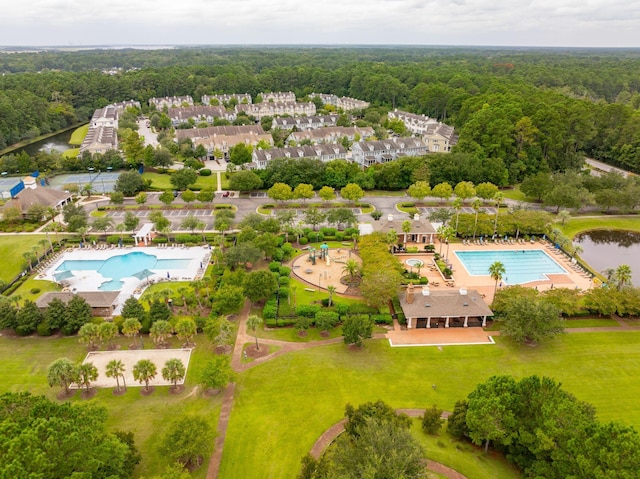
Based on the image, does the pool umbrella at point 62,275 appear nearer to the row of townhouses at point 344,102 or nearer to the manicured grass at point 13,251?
the manicured grass at point 13,251

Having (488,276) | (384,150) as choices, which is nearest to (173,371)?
(488,276)

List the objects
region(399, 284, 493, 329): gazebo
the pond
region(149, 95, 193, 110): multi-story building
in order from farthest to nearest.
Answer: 1. region(149, 95, 193, 110): multi-story building
2. the pond
3. region(399, 284, 493, 329): gazebo

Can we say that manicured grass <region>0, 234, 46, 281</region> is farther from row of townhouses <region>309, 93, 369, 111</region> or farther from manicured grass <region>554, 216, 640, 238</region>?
row of townhouses <region>309, 93, 369, 111</region>

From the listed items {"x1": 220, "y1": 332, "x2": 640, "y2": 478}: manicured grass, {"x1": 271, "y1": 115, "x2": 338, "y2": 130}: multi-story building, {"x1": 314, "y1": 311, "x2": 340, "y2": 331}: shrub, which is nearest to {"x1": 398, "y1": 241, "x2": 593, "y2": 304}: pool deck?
{"x1": 220, "y1": 332, "x2": 640, "y2": 478}: manicured grass

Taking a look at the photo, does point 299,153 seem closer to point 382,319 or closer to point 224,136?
point 224,136

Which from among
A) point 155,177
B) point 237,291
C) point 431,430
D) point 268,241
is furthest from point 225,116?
point 431,430
